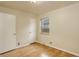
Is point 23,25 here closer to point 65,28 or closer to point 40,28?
point 40,28

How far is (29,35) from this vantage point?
4.14 meters

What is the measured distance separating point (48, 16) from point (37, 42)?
5.87ft

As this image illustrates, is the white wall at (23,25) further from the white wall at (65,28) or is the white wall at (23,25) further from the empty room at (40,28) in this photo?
the white wall at (65,28)

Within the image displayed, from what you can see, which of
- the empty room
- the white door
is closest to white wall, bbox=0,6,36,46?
the empty room

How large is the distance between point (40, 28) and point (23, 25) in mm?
1131

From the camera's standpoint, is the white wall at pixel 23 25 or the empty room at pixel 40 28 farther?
the white wall at pixel 23 25

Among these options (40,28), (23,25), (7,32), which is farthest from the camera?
(40,28)

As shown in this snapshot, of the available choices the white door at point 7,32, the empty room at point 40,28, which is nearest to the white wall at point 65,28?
the empty room at point 40,28

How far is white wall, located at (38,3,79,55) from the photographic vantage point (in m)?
2.57

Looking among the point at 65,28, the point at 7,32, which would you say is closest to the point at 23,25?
the point at 7,32

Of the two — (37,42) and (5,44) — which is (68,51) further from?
(5,44)

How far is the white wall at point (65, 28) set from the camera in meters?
2.57

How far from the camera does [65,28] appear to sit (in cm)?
293

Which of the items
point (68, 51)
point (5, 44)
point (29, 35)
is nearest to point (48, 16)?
point (29, 35)
